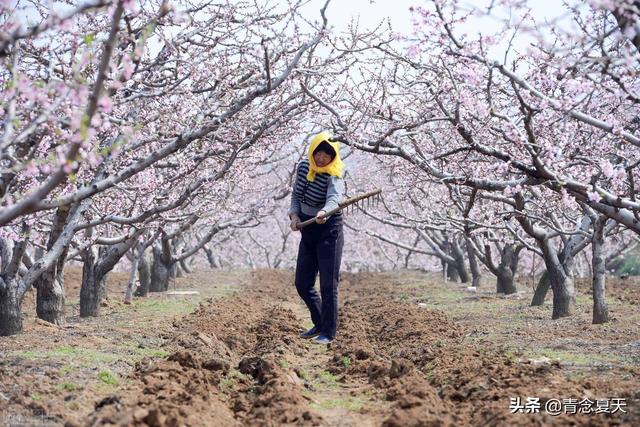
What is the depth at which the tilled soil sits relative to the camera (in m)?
5.60

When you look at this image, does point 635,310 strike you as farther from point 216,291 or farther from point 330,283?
point 216,291

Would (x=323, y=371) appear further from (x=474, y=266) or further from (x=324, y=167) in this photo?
(x=474, y=266)

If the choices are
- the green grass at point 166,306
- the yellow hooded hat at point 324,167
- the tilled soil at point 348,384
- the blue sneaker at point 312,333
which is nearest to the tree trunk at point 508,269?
the green grass at point 166,306

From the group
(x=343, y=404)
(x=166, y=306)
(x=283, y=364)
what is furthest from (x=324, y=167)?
(x=166, y=306)

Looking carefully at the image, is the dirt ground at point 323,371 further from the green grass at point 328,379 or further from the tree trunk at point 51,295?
the tree trunk at point 51,295

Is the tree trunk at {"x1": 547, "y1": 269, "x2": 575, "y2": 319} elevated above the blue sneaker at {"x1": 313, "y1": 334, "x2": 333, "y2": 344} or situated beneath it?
elevated above

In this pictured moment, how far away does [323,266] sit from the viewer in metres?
9.73

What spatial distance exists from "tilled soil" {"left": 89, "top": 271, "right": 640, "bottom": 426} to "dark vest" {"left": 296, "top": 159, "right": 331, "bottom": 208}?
170 centimetres

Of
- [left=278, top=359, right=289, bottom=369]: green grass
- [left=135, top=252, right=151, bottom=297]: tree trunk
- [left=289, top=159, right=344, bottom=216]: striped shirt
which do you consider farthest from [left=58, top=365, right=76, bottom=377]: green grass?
[left=135, top=252, right=151, bottom=297]: tree trunk

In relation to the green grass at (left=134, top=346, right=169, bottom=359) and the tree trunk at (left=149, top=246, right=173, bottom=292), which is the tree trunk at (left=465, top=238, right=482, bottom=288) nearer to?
the tree trunk at (left=149, top=246, right=173, bottom=292)

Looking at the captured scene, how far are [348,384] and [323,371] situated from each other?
0.86 metres

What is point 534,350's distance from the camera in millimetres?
9117

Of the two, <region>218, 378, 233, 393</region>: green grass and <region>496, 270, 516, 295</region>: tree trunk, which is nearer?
<region>218, 378, 233, 393</region>: green grass

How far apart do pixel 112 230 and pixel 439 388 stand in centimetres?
1158
